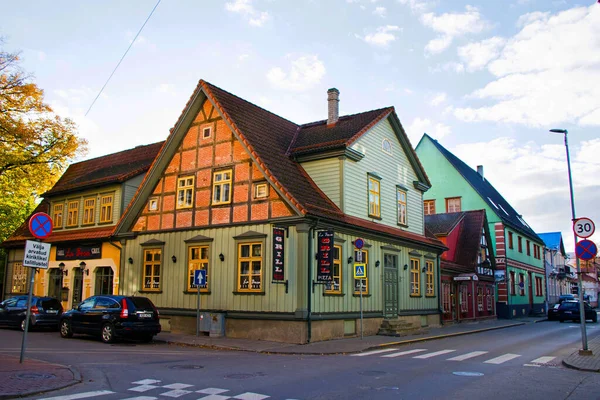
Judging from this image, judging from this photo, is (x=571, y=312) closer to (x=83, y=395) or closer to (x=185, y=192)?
(x=185, y=192)

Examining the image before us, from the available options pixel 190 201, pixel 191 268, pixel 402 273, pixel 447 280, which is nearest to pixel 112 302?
pixel 191 268

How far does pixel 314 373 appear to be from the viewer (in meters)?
11.5

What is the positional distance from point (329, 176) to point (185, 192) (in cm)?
626

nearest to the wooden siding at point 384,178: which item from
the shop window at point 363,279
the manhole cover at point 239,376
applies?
the shop window at point 363,279

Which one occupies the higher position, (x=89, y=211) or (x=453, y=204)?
(x=453, y=204)

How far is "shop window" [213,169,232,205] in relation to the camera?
21.3 m

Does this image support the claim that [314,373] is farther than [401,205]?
No

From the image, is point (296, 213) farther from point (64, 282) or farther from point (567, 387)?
point (64, 282)

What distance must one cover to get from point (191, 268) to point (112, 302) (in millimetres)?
4262

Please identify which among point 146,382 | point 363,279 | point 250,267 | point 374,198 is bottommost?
point 146,382

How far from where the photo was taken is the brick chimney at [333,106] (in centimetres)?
2506

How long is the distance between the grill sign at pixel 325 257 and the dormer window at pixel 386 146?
729cm

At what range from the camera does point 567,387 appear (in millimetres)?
10016

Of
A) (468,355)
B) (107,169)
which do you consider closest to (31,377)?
(468,355)
